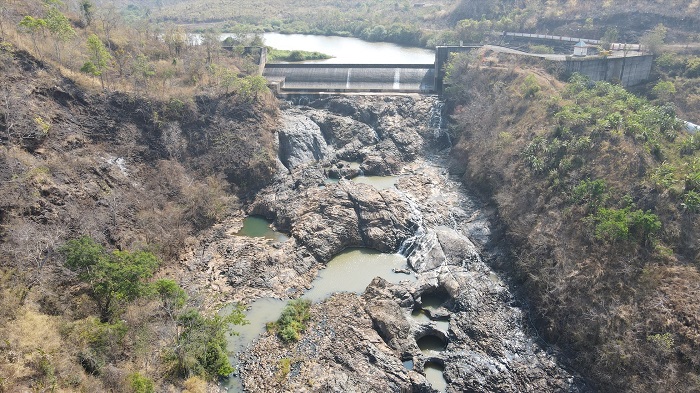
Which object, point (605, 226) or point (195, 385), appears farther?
point (605, 226)

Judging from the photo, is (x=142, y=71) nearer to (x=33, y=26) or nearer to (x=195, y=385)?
(x=33, y=26)

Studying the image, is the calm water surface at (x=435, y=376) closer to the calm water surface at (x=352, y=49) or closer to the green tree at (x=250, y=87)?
the green tree at (x=250, y=87)

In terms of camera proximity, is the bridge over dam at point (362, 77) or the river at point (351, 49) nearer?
the bridge over dam at point (362, 77)

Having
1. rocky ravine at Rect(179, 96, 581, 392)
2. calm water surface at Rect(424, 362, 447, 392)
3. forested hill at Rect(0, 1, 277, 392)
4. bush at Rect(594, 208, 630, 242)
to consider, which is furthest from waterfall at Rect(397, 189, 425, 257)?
forested hill at Rect(0, 1, 277, 392)

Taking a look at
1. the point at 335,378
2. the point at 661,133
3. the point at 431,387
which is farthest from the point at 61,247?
the point at 661,133

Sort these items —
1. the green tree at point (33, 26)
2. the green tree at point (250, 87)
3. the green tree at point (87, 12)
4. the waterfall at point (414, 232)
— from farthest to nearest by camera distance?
the green tree at point (250, 87)
the green tree at point (87, 12)
the green tree at point (33, 26)
the waterfall at point (414, 232)

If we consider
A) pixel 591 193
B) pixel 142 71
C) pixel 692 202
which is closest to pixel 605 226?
pixel 591 193

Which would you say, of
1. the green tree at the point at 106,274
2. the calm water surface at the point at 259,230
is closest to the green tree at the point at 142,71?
the calm water surface at the point at 259,230
